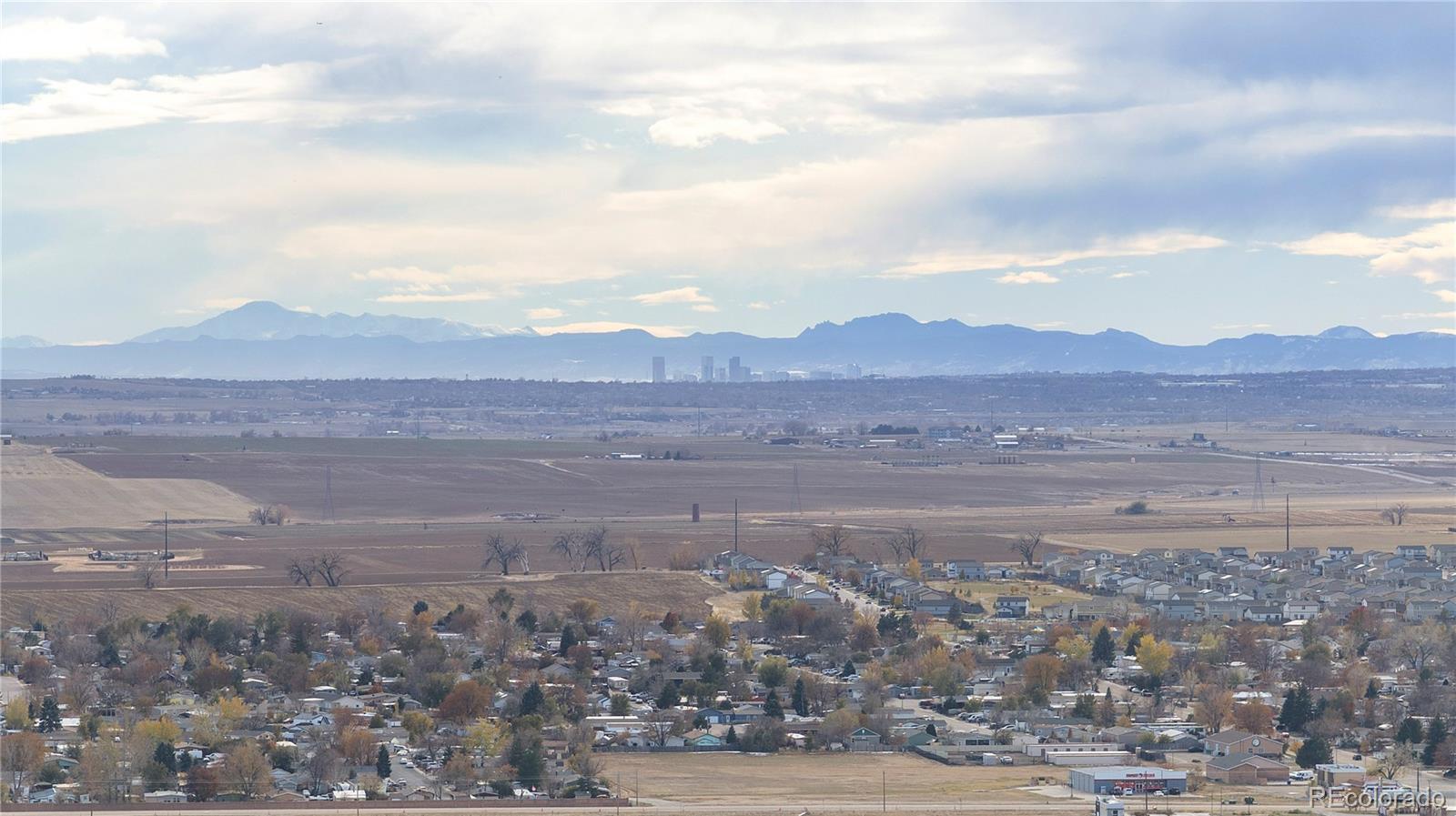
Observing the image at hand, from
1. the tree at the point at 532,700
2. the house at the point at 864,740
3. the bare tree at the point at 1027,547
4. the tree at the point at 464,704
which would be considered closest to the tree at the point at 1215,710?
the house at the point at 864,740

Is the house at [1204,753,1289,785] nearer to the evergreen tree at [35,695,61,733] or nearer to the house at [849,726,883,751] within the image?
the house at [849,726,883,751]

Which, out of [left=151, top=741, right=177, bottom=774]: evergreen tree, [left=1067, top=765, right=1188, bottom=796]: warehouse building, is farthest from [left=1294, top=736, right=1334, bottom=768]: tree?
[left=151, top=741, right=177, bottom=774]: evergreen tree

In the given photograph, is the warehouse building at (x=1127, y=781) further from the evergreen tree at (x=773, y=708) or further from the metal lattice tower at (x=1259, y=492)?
the metal lattice tower at (x=1259, y=492)

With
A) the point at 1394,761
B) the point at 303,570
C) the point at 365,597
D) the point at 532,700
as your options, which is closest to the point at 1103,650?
the point at 1394,761

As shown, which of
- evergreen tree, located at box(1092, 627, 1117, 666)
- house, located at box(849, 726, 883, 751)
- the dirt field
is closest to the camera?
house, located at box(849, 726, 883, 751)

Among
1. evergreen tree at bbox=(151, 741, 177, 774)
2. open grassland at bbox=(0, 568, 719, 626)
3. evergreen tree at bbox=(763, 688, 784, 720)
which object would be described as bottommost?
evergreen tree at bbox=(763, 688, 784, 720)

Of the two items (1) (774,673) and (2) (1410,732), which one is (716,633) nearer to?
(1) (774,673)
